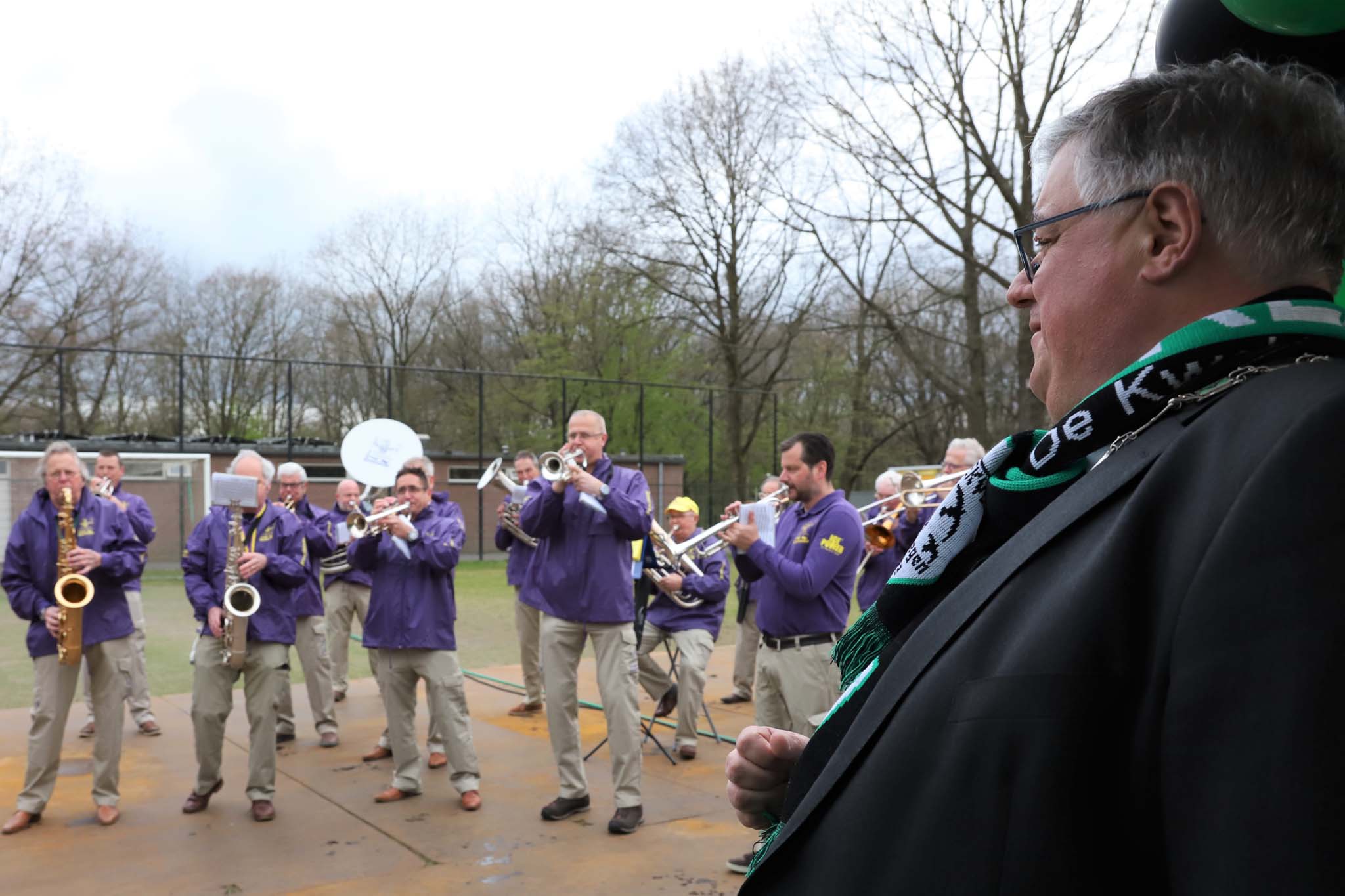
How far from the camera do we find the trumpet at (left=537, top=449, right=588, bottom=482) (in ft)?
20.4

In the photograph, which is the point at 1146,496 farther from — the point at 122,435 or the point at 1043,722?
the point at 122,435

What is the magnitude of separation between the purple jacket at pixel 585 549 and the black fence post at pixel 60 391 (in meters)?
20.1

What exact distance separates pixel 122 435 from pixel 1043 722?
1068 inches

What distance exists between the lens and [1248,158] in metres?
1.11

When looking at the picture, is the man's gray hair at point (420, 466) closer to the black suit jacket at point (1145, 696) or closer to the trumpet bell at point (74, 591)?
the trumpet bell at point (74, 591)

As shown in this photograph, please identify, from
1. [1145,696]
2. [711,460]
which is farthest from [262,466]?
[711,460]

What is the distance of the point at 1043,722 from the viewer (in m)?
0.87

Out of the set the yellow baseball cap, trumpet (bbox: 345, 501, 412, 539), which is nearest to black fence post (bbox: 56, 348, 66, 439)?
trumpet (bbox: 345, 501, 412, 539)

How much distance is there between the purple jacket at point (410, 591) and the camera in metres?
6.70

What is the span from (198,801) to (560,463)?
118 inches

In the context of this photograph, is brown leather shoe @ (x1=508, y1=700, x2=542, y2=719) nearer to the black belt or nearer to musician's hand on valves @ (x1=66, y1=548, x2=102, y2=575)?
musician's hand on valves @ (x1=66, y1=548, x2=102, y2=575)

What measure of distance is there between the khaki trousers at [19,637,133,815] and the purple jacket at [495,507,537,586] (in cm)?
358

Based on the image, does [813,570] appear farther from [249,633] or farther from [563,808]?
[249,633]

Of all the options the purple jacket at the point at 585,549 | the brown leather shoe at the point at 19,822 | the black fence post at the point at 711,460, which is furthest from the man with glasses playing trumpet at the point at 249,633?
the black fence post at the point at 711,460
